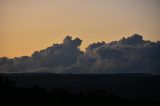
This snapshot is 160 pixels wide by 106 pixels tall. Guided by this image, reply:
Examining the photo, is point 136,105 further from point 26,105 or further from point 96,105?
point 26,105

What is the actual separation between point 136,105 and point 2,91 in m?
18.1

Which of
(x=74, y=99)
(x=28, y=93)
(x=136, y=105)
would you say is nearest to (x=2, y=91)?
(x=28, y=93)

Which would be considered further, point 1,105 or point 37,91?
point 37,91

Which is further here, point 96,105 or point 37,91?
point 37,91

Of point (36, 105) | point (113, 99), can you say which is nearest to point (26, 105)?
point (36, 105)

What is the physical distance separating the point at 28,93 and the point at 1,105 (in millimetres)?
12025

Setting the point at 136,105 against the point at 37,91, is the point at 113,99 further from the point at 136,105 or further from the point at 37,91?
the point at 37,91

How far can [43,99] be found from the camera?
83000 millimetres

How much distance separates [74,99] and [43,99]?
4564 millimetres

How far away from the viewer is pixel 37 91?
89375mm

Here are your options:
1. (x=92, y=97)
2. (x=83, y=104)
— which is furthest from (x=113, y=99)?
(x=83, y=104)

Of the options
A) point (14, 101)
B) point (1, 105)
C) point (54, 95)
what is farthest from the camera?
point (54, 95)

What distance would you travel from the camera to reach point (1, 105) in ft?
246

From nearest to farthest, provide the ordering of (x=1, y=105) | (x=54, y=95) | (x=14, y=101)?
(x=1, y=105) < (x=14, y=101) < (x=54, y=95)
